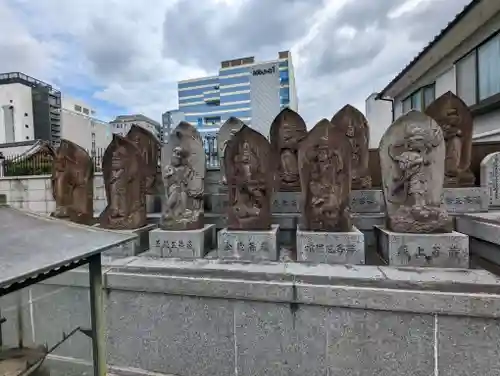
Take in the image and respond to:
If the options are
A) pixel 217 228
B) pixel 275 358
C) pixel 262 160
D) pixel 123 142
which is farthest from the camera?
pixel 217 228

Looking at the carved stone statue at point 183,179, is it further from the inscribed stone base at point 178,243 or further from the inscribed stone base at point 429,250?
the inscribed stone base at point 429,250

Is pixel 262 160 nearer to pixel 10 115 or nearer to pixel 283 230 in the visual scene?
pixel 283 230

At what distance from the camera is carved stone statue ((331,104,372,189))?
179 inches

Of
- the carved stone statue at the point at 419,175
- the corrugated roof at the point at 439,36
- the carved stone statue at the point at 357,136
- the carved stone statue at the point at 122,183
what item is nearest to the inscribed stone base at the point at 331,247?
the carved stone statue at the point at 419,175

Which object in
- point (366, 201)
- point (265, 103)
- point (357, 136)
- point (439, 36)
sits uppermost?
point (439, 36)

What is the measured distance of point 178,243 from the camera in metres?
3.71

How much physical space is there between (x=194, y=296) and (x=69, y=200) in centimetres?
293

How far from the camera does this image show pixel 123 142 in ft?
13.4

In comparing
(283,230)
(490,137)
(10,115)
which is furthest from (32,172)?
(10,115)

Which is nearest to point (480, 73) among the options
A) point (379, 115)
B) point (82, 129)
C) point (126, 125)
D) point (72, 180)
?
point (379, 115)

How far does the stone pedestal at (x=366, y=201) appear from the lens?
438 cm

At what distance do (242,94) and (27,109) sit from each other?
72.6 ft

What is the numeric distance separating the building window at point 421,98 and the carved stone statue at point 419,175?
22.6 feet

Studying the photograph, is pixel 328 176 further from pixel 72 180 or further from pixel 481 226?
pixel 72 180
